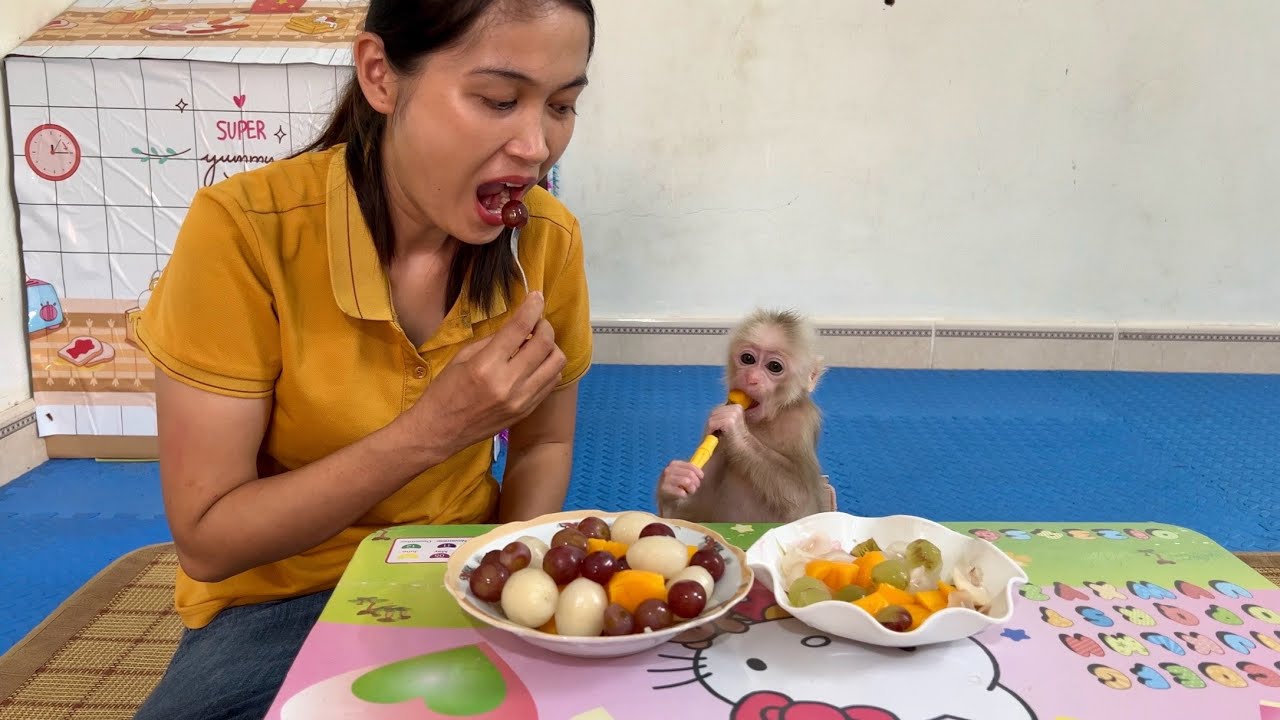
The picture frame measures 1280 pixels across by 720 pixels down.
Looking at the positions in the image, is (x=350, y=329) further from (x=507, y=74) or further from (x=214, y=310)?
(x=507, y=74)

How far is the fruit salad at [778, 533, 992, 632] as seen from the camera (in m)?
0.84

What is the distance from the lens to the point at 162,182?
102 inches

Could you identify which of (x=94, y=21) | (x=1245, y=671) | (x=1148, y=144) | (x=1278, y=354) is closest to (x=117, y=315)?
(x=94, y=21)

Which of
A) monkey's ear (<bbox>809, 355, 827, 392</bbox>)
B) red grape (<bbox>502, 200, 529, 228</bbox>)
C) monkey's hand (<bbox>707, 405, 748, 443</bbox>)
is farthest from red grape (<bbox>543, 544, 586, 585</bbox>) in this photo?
monkey's ear (<bbox>809, 355, 827, 392</bbox>)

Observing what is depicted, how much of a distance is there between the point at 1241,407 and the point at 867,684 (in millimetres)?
3122

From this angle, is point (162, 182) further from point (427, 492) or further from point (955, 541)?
point (955, 541)

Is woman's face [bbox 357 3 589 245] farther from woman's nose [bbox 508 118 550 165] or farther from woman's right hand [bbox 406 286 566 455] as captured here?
woman's right hand [bbox 406 286 566 455]

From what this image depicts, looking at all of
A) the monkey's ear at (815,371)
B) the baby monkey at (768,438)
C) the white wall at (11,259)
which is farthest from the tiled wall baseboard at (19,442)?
the monkey's ear at (815,371)

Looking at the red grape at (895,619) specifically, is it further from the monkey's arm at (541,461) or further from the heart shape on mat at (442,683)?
the monkey's arm at (541,461)

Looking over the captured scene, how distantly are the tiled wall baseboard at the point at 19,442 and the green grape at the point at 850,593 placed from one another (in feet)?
8.40

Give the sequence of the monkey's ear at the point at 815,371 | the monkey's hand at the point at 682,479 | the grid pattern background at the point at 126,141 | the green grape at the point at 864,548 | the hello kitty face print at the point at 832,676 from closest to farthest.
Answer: the hello kitty face print at the point at 832,676
the green grape at the point at 864,548
the monkey's hand at the point at 682,479
the monkey's ear at the point at 815,371
the grid pattern background at the point at 126,141

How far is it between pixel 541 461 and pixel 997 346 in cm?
267

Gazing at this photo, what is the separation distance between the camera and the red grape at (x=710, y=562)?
2.90ft

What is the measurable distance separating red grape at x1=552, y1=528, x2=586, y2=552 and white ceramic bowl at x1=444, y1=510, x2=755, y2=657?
0.07 m
